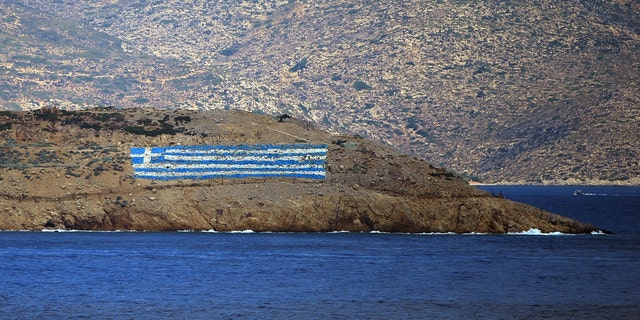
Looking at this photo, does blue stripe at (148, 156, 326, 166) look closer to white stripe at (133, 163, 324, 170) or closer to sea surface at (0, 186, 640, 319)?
white stripe at (133, 163, 324, 170)

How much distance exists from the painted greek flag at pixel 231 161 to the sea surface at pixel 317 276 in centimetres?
764

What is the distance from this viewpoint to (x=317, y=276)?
71438 mm

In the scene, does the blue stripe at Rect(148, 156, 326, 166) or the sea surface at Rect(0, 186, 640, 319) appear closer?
the sea surface at Rect(0, 186, 640, 319)

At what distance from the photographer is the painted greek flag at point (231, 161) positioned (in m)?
105

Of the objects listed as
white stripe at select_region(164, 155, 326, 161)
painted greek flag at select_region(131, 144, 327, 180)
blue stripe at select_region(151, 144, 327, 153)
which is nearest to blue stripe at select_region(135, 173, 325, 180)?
painted greek flag at select_region(131, 144, 327, 180)

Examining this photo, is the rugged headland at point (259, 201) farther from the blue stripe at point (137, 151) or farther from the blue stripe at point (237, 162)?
the blue stripe at point (237, 162)

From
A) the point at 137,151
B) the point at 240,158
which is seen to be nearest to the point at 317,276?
the point at 240,158

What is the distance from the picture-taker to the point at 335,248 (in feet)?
288

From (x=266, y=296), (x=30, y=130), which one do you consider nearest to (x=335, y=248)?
(x=266, y=296)

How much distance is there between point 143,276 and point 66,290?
6.97 metres

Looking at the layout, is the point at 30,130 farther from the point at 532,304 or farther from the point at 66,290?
the point at 532,304

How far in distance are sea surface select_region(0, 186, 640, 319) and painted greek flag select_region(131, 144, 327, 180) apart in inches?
301

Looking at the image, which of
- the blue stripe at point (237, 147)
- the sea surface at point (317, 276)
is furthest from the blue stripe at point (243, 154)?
the sea surface at point (317, 276)

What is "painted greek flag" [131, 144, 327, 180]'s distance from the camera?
105 meters
